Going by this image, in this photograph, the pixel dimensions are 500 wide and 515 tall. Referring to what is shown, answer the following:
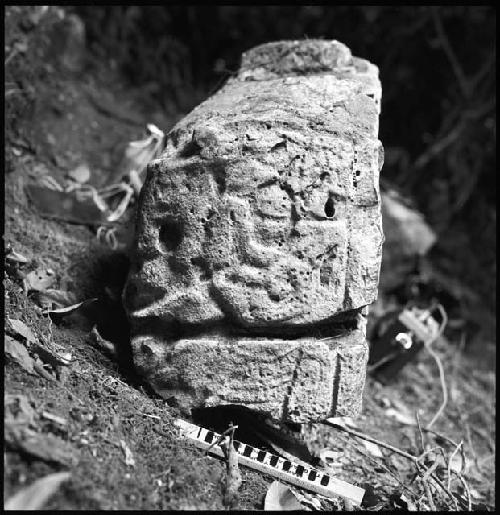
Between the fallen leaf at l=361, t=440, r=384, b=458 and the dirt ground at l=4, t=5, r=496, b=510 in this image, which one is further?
the fallen leaf at l=361, t=440, r=384, b=458

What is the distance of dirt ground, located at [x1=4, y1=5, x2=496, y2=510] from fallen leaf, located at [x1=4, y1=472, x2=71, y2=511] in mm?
19

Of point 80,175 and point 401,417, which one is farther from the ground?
point 80,175

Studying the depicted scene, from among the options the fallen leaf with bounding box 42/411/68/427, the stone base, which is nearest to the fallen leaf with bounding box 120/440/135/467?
the fallen leaf with bounding box 42/411/68/427

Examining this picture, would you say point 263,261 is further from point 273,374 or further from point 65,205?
point 65,205

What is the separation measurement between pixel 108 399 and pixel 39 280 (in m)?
0.49

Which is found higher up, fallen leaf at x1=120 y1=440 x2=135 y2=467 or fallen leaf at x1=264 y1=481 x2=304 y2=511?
fallen leaf at x1=120 y1=440 x2=135 y2=467

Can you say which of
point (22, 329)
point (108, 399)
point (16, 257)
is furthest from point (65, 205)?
point (108, 399)

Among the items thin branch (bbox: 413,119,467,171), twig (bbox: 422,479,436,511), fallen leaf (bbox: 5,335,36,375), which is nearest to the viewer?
fallen leaf (bbox: 5,335,36,375)

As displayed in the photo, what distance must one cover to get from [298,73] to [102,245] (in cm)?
86

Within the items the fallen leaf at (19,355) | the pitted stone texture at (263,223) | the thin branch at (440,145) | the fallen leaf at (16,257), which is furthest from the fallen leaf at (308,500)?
the thin branch at (440,145)

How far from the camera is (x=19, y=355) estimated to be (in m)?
1.62

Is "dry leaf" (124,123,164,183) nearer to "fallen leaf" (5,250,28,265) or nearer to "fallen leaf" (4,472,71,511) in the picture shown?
"fallen leaf" (5,250,28,265)

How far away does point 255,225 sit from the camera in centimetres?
171

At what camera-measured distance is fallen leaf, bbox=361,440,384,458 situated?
217 centimetres
